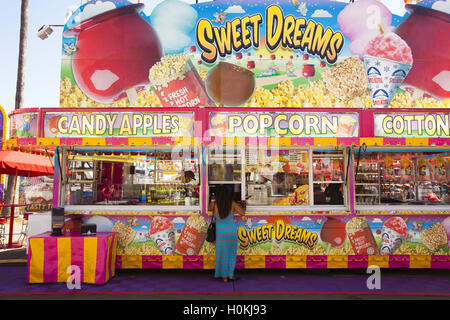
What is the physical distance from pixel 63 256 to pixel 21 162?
14.9 ft

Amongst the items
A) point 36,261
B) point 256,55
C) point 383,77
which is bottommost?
point 36,261

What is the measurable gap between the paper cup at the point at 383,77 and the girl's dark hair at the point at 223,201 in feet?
12.4

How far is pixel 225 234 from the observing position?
5.45 meters

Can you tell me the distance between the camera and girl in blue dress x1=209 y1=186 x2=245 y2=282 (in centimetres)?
545

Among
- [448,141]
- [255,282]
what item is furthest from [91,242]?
[448,141]

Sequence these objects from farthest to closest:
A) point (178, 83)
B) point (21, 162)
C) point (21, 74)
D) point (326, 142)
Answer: point (21, 74), point (21, 162), point (178, 83), point (326, 142)

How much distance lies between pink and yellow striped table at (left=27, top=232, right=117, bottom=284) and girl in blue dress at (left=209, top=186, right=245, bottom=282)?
1.94m

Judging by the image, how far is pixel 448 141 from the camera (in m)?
5.71

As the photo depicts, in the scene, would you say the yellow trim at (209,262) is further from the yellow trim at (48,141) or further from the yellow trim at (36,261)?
the yellow trim at (48,141)

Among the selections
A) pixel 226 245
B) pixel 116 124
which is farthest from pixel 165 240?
pixel 116 124

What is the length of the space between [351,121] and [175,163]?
12.1ft

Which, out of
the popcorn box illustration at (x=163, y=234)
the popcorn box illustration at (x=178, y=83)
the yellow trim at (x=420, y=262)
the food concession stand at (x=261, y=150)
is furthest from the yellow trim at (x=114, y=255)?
the yellow trim at (x=420, y=262)

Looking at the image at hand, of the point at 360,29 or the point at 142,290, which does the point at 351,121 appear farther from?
the point at 142,290

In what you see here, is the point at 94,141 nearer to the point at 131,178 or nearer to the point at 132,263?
the point at 131,178
